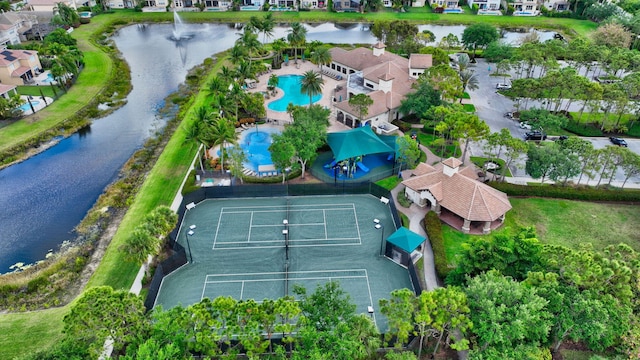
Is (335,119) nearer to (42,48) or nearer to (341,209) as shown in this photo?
(341,209)

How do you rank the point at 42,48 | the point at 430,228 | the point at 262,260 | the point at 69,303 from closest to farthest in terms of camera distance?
the point at 69,303
the point at 262,260
the point at 430,228
the point at 42,48

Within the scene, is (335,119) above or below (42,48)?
below

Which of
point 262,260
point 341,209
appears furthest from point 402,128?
point 262,260

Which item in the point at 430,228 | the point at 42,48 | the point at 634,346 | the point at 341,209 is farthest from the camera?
the point at 42,48

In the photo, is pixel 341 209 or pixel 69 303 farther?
pixel 341 209

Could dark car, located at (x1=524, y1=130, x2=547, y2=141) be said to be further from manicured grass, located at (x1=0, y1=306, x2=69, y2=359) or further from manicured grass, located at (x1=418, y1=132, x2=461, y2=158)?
manicured grass, located at (x1=0, y1=306, x2=69, y2=359)

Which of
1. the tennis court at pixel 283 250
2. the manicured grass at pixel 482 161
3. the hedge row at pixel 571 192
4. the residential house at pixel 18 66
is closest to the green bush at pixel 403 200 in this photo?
the tennis court at pixel 283 250

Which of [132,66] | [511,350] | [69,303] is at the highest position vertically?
[132,66]
